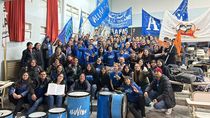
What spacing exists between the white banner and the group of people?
1.89 feet

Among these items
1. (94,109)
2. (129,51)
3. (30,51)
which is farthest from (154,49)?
(30,51)

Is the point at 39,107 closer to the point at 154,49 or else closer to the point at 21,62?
the point at 21,62

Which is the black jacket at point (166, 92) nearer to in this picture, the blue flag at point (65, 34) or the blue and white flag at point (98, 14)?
the blue flag at point (65, 34)

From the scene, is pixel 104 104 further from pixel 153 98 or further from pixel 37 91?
pixel 37 91

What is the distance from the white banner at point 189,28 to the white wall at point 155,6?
9.14 meters

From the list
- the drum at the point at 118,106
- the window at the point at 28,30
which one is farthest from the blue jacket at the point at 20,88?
the window at the point at 28,30

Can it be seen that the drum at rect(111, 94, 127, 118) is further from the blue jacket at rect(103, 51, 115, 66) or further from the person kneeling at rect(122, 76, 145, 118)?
the blue jacket at rect(103, 51, 115, 66)

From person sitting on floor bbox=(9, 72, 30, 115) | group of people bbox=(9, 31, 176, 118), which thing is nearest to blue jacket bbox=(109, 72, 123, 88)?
group of people bbox=(9, 31, 176, 118)

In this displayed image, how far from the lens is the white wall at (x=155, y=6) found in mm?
16141

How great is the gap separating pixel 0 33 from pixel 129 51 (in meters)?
4.39

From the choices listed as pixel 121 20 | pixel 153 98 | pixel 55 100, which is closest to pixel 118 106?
pixel 153 98

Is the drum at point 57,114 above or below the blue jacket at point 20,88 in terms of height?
below

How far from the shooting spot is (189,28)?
298 inches

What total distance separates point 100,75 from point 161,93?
5.99ft
